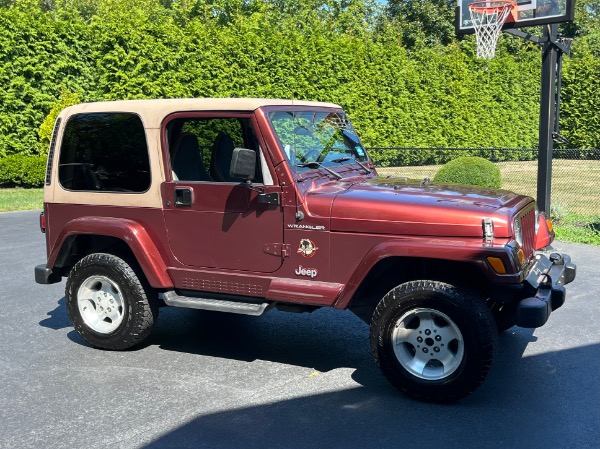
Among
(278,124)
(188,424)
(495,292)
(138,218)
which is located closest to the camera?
(188,424)

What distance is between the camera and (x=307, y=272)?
5129mm

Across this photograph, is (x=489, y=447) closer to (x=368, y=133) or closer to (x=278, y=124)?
(x=278, y=124)

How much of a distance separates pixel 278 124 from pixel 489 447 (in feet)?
8.95

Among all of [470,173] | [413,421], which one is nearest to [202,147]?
[413,421]

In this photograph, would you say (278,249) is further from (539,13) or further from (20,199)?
(20,199)

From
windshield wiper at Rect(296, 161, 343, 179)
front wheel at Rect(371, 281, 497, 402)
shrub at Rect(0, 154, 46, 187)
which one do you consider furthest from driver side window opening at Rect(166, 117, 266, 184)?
shrub at Rect(0, 154, 46, 187)

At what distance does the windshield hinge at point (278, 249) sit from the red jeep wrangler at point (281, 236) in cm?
1

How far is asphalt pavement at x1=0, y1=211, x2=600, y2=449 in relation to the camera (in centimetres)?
425

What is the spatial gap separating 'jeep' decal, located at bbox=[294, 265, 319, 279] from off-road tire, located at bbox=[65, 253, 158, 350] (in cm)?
140

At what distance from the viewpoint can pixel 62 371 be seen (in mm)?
5441

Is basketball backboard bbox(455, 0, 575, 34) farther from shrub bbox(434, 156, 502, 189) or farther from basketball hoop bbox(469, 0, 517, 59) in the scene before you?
shrub bbox(434, 156, 502, 189)

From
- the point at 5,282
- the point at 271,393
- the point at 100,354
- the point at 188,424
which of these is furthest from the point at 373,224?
the point at 5,282

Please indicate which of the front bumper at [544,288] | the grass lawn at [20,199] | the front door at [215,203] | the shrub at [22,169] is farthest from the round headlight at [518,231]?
the shrub at [22,169]

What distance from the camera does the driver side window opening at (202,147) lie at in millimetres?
5629
